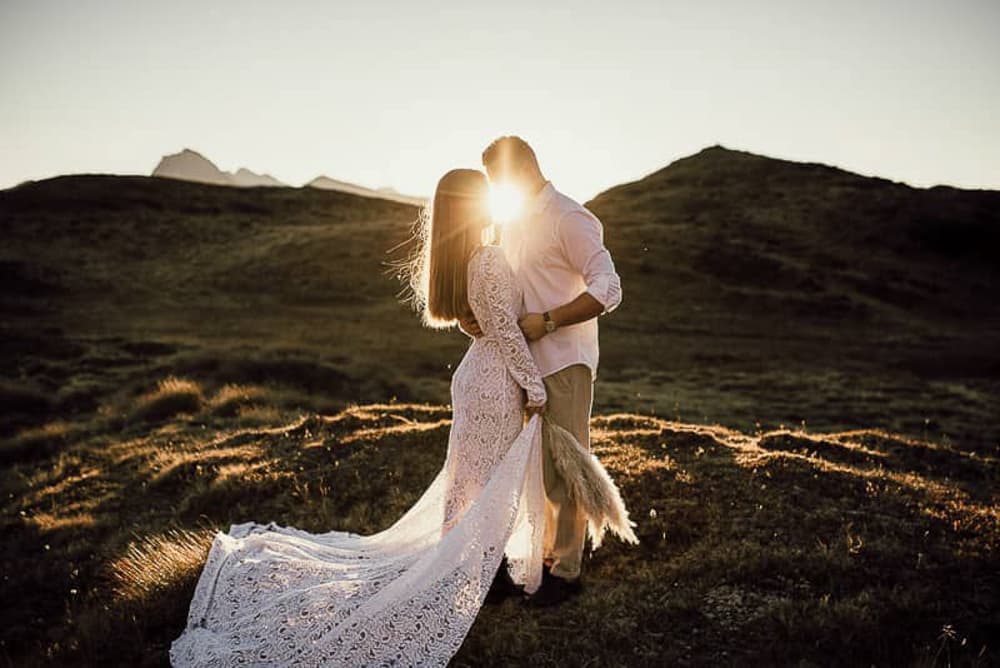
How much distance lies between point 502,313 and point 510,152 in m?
1.06

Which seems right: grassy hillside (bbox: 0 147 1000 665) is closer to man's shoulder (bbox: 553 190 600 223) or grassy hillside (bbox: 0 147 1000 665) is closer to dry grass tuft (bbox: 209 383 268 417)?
dry grass tuft (bbox: 209 383 268 417)

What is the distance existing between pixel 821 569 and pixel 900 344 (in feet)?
92.0

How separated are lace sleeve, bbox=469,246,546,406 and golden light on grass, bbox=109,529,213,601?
10.5ft

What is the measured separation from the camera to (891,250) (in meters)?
48.5

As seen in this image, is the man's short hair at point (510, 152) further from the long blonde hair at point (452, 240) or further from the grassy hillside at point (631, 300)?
the grassy hillside at point (631, 300)

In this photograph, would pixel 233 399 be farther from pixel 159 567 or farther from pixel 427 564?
pixel 427 564

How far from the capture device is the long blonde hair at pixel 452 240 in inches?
172

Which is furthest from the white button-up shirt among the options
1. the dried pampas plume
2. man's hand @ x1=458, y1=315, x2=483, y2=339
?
the dried pampas plume

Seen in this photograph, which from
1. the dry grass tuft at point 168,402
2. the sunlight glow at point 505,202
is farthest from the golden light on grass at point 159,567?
the dry grass tuft at point 168,402

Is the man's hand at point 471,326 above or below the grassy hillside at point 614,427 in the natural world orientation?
above

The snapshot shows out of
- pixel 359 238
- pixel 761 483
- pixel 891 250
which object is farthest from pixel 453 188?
pixel 891 250

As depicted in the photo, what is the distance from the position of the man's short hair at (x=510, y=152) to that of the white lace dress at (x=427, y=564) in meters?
0.65

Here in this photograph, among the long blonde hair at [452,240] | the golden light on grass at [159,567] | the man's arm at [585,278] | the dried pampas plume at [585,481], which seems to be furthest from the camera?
the golden light on grass at [159,567]

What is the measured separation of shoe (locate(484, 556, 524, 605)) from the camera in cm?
510
